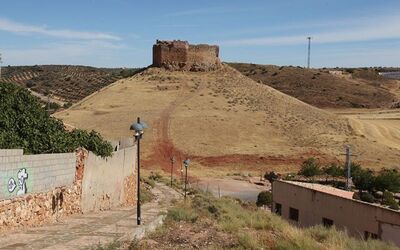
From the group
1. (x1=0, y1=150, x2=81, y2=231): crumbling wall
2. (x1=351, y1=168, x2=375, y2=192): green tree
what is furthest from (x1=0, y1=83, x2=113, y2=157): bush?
(x1=351, y1=168, x2=375, y2=192): green tree

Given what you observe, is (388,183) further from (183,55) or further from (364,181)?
(183,55)

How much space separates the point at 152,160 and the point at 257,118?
17099 millimetres

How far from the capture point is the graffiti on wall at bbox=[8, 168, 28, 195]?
508 inches

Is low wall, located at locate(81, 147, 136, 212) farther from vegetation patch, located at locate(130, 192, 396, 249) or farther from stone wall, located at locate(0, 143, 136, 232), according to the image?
vegetation patch, located at locate(130, 192, 396, 249)

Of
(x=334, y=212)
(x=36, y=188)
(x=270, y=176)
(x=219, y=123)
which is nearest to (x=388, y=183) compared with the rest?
(x=270, y=176)

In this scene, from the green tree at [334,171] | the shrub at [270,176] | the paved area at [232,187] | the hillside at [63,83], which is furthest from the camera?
the hillside at [63,83]

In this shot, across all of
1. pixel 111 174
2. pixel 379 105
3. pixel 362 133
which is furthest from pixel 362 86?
pixel 111 174

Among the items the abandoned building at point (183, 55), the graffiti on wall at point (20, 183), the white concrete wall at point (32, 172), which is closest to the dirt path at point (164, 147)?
the abandoned building at point (183, 55)

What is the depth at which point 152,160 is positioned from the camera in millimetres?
52469

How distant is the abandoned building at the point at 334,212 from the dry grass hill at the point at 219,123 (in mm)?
21340

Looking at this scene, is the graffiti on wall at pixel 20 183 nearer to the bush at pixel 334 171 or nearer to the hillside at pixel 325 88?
the bush at pixel 334 171

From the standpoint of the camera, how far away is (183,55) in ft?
261

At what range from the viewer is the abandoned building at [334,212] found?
23.1 metres

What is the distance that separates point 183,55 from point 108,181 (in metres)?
59.7
